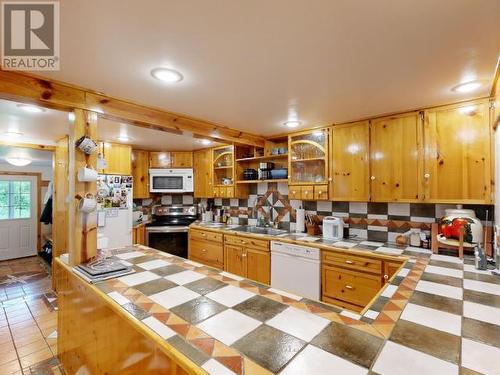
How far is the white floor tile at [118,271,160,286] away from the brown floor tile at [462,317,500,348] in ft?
5.11

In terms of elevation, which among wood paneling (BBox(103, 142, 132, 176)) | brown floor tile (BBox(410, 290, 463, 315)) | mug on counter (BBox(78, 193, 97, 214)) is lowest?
brown floor tile (BBox(410, 290, 463, 315))

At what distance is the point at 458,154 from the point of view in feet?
6.66

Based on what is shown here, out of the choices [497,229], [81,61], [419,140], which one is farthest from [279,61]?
[497,229]

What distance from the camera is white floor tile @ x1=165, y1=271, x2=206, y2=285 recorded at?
4.94 ft

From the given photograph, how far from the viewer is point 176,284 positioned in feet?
4.78

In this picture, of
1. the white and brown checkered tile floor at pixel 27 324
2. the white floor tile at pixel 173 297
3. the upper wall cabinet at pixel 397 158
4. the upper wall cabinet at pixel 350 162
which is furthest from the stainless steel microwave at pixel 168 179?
the white floor tile at pixel 173 297

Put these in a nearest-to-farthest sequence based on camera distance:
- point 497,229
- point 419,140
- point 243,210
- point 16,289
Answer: point 497,229 < point 419,140 < point 16,289 < point 243,210

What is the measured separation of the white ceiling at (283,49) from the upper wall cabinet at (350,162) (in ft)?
1.68

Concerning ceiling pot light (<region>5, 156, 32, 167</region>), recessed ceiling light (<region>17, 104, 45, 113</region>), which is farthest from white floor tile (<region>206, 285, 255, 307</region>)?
ceiling pot light (<region>5, 156, 32, 167</region>)

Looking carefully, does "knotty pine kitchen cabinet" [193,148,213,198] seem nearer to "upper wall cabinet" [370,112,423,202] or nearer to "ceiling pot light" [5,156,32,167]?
"upper wall cabinet" [370,112,423,202]

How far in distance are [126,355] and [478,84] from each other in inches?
105

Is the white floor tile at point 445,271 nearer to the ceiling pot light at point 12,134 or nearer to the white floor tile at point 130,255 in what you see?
the white floor tile at point 130,255

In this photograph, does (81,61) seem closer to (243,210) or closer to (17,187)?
(243,210)

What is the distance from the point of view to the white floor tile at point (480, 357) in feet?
2.49
